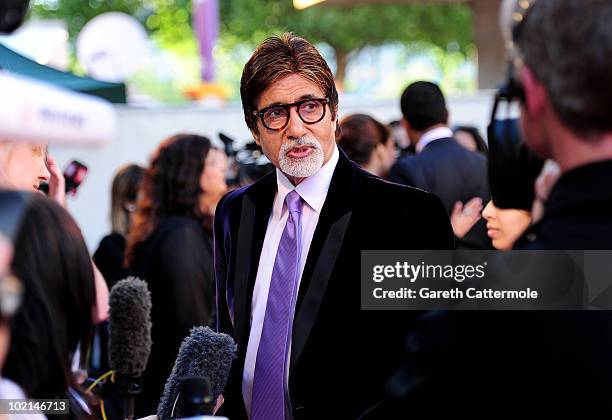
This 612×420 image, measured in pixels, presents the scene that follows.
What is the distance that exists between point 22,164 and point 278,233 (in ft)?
3.04

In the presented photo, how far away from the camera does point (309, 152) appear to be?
3.72 metres

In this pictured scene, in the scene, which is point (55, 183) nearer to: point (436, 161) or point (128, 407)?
point (128, 407)

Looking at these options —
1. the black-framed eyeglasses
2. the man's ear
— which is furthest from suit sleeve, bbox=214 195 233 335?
the man's ear

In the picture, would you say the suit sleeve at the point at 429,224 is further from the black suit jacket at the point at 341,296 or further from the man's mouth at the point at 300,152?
the man's mouth at the point at 300,152

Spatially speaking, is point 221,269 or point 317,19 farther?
point 317,19

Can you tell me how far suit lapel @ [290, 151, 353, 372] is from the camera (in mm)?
3416

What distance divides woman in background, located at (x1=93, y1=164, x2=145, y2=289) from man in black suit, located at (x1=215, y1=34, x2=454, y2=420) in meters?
2.22

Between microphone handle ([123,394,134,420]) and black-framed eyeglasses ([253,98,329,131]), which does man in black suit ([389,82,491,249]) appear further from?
microphone handle ([123,394,134,420])

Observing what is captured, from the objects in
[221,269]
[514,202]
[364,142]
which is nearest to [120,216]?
[364,142]

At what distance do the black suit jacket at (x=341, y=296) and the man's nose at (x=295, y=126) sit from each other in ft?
0.60

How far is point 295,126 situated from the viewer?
3793 mm

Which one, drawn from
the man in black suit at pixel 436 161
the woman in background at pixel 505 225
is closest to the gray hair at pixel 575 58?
the woman in background at pixel 505 225

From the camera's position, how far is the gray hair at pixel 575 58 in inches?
76.6

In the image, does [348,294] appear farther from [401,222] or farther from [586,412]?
[586,412]
